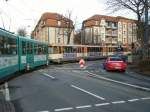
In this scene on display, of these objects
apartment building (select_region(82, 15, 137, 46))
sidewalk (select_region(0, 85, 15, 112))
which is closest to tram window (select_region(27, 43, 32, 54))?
sidewalk (select_region(0, 85, 15, 112))

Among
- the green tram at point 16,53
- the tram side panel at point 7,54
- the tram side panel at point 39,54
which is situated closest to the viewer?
the tram side panel at point 7,54

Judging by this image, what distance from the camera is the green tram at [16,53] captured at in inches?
831

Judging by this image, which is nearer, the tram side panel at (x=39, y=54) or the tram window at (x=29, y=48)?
the tram window at (x=29, y=48)

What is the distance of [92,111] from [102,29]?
439 ft

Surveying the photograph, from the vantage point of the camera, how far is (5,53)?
2156 cm

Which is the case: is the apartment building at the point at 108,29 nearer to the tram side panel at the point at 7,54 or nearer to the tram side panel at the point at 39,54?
the tram side panel at the point at 39,54

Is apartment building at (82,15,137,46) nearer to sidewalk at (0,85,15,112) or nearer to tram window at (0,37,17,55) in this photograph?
tram window at (0,37,17,55)

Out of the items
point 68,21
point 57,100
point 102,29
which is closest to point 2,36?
point 57,100

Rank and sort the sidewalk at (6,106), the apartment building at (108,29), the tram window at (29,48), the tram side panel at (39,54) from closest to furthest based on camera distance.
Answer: the sidewalk at (6,106) < the tram window at (29,48) < the tram side panel at (39,54) < the apartment building at (108,29)

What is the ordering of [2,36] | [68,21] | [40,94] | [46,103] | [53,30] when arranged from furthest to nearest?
1. [53,30]
2. [68,21]
3. [2,36]
4. [40,94]
5. [46,103]

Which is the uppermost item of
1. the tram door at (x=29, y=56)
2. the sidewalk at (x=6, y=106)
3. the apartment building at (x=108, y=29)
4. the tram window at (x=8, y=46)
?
the apartment building at (x=108, y=29)

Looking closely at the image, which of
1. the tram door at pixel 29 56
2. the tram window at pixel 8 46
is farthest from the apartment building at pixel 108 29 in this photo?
the tram window at pixel 8 46

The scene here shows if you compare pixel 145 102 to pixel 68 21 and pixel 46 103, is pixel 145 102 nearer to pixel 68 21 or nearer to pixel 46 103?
pixel 46 103

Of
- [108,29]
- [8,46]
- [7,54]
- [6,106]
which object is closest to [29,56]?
[8,46]
